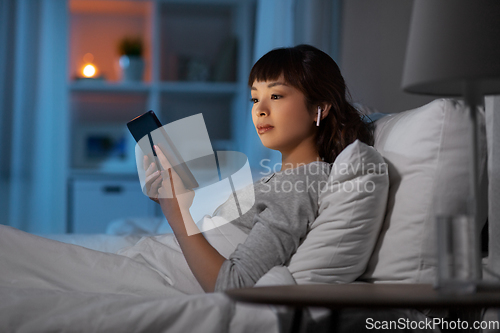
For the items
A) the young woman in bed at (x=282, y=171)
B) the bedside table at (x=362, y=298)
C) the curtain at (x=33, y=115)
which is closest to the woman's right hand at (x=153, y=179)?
the young woman in bed at (x=282, y=171)

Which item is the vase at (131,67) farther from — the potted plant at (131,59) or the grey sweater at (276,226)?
the grey sweater at (276,226)

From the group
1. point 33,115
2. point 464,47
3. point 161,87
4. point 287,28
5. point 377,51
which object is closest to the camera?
point 464,47

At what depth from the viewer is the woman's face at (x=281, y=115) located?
1.11m

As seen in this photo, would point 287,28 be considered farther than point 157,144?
Yes

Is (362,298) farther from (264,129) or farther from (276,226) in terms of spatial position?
(264,129)

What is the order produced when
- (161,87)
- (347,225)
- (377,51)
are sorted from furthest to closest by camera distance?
(161,87) < (377,51) < (347,225)

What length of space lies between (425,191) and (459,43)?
268mm

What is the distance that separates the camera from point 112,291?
35.6 inches

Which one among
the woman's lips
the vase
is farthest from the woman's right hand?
the vase

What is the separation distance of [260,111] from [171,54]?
7.52ft

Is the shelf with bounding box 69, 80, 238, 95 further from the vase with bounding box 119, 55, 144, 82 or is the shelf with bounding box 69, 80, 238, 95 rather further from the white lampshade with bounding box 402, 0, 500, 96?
the white lampshade with bounding box 402, 0, 500, 96

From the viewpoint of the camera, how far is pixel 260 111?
1120 millimetres

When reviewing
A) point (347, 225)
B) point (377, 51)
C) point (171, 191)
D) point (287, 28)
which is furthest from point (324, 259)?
point (287, 28)

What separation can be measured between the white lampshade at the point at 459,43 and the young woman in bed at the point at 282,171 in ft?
1.06
